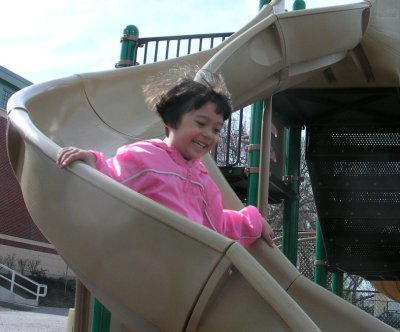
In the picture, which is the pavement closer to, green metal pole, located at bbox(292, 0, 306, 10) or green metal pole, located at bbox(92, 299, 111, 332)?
green metal pole, located at bbox(92, 299, 111, 332)

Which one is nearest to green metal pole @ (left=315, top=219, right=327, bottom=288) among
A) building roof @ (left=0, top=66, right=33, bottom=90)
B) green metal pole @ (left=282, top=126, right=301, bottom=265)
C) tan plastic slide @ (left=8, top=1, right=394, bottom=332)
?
green metal pole @ (left=282, top=126, right=301, bottom=265)

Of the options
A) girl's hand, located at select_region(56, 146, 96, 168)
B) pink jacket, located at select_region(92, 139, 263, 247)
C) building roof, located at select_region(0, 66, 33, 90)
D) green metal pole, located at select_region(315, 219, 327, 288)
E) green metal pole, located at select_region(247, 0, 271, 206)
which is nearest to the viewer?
girl's hand, located at select_region(56, 146, 96, 168)

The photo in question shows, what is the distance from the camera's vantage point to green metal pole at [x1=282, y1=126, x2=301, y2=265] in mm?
5445

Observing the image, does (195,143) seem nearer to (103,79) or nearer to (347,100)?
(103,79)

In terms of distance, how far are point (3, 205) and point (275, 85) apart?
20293 millimetres

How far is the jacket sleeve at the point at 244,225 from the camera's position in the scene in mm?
2654

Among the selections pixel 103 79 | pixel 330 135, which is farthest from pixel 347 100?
pixel 103 79

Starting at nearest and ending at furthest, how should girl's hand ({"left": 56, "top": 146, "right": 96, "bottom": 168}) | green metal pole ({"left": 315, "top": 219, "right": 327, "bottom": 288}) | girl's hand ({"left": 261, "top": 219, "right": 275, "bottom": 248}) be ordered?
girl's hand ({"left": 56, "top": 146, "right": 96, "bottom": 168}) → girl's hand ({"left": 261, "top": 219, "right": 275, "bottom": 248}) → green metal pole ({"left": 315, "top": 219, "right": 327, "bottom": 288})

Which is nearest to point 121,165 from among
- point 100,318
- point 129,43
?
point 100,318

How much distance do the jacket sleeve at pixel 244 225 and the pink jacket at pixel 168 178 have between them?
61 mm

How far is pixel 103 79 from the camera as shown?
13.1 ft

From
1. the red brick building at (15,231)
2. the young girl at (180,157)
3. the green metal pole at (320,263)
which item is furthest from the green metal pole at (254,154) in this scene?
the red brick building at (15,231)

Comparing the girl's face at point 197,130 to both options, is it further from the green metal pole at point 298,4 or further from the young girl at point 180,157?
the green metal pole at point 298,4

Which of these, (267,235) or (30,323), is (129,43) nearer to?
(267,235)
